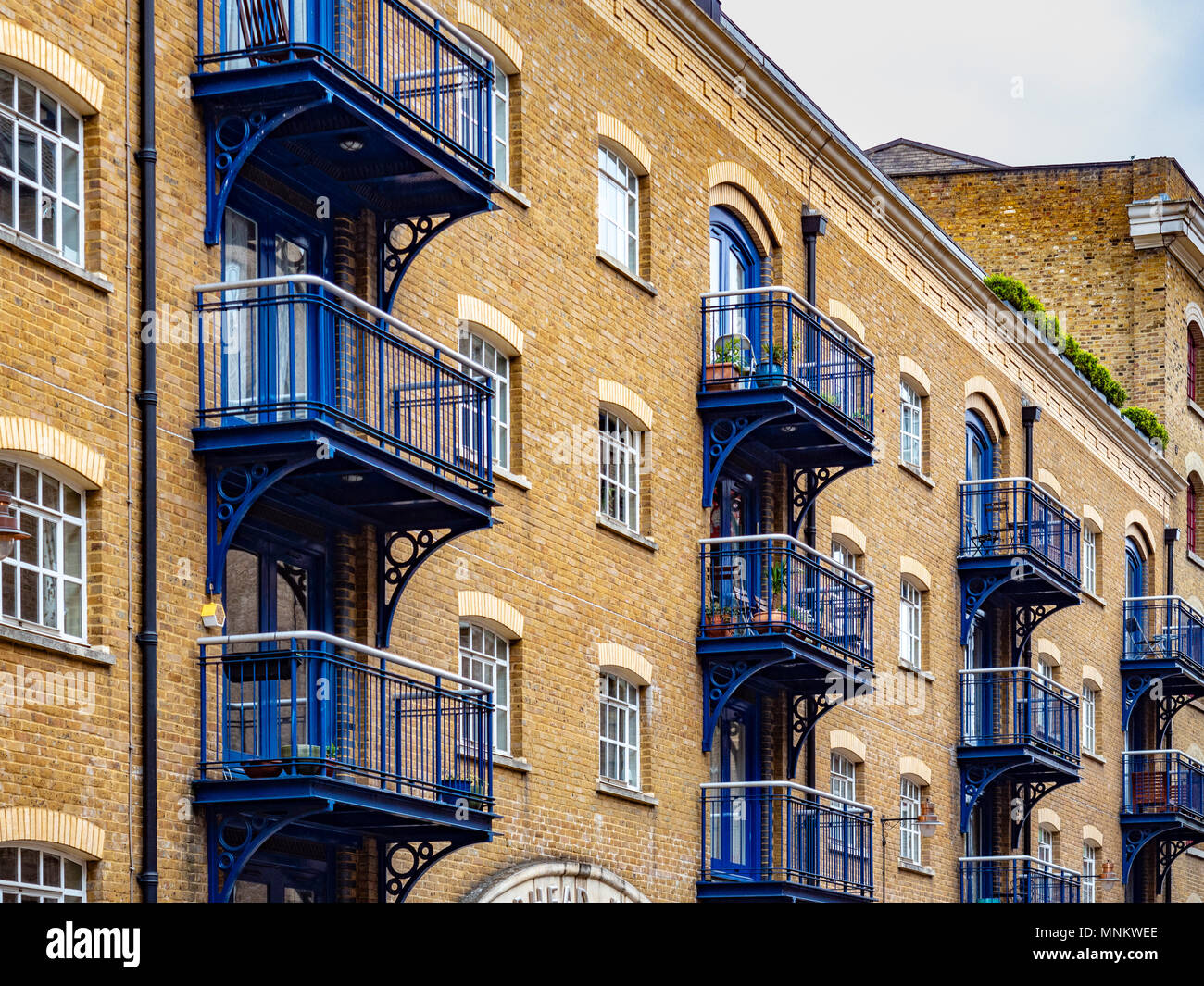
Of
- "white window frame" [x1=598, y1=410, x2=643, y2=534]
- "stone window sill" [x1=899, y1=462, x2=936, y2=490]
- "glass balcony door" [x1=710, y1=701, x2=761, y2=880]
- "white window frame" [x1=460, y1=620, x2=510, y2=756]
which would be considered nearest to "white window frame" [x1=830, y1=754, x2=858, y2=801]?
"glass balcony door" [x1=710, y1=701, x2=761, y2=880]

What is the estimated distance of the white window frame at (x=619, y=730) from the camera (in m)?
19.1

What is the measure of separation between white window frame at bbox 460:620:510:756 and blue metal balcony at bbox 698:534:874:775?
11.8 feet

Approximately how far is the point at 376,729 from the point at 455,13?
646 cm

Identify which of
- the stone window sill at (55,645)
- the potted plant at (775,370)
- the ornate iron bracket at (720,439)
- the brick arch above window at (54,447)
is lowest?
the stone window sill at (55,645)

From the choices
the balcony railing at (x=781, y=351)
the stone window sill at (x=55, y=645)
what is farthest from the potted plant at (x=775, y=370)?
the stone window sill at (x=55, y=645)

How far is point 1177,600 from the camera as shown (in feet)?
119

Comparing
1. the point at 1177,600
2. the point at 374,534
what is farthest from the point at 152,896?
→ the point at 1177,600

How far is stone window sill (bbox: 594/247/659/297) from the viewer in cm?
1956

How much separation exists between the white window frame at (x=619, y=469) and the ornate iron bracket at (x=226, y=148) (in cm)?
598

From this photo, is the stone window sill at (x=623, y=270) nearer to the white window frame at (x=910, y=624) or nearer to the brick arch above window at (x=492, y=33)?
the brick arch above window at (x=492, y=33)

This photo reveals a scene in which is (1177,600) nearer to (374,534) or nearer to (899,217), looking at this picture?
(899,217)

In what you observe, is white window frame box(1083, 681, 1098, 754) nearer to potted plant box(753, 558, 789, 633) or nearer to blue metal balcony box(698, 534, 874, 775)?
blue metal balcony box(698, 534, 874, 775)

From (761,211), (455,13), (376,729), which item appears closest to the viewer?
(376,729)

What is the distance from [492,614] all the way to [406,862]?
7.68 feet
